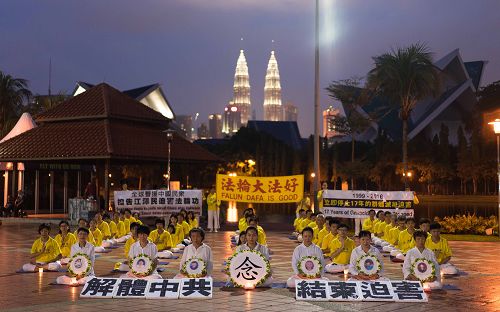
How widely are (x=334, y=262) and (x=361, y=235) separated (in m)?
2.56

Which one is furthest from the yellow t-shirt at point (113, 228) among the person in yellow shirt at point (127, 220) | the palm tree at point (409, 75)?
the palm tree at point (409, 75)

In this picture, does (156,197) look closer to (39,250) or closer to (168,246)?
(168,246)

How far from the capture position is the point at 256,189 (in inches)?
1054

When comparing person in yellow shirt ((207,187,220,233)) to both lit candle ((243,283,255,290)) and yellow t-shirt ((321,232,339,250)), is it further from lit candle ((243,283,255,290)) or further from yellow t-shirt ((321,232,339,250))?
lit candle ((243,283,255,290))

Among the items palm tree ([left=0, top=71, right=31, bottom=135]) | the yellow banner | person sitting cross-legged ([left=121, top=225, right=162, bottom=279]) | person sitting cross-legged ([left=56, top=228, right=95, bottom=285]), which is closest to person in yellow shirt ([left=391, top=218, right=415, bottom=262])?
person sitting cross-legged ([left=121, top=225, right=162, bottom=279])

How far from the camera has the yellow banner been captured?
26.4m

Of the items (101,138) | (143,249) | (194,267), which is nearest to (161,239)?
(143,249)

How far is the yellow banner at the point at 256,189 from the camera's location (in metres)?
26.4

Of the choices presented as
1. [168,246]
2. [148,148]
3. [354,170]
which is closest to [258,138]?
[354,170]

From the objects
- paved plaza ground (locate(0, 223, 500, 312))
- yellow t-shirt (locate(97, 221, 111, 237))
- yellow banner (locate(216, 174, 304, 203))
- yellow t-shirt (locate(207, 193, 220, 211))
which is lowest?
paved plaza ground (locate(0, 223, 500, 312))

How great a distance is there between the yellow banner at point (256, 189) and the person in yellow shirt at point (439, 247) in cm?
1290

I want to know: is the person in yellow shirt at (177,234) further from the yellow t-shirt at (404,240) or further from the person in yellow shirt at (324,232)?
the yellow t-shirt at (404,240)

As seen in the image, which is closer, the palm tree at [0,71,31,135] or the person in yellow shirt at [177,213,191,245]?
the person in yellow shirt at [177,213,191,245]

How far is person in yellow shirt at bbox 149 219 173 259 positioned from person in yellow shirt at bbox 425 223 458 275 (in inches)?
265
